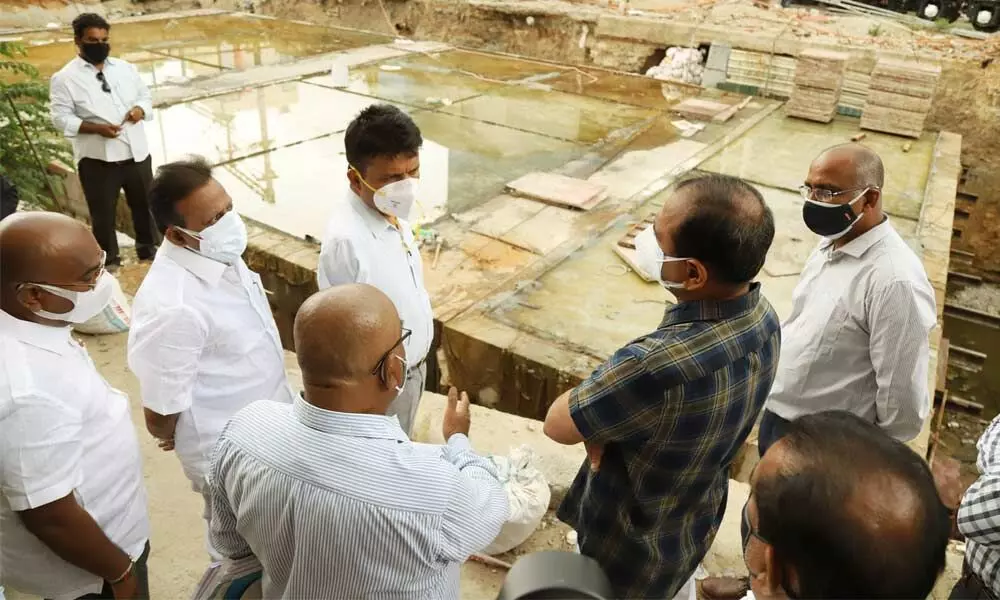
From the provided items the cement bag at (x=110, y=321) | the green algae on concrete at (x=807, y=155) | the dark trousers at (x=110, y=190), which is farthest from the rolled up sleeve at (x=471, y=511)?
the green algae on concrete at (x=807, y=155)

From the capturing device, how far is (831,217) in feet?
8.69

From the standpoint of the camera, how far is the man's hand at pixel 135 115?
16.1 feet

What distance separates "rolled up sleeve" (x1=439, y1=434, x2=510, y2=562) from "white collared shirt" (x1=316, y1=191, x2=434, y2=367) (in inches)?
43.9

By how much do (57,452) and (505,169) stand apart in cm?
587

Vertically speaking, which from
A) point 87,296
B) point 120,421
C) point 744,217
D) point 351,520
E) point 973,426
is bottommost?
point 973,426

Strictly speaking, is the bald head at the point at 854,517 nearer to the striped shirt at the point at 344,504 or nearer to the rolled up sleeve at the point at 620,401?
the rolled up sleeve at the point at 620,401

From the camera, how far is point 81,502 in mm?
1814

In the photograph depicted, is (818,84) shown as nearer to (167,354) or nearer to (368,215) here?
(368,215)

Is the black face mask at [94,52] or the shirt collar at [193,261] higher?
the black face mask at [94,52]

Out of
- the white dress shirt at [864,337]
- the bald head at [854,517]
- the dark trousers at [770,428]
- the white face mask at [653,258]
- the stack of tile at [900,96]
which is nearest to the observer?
the bald head at [854,517]

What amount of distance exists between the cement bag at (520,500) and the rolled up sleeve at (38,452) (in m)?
1.43

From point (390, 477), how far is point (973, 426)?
7.43 metres

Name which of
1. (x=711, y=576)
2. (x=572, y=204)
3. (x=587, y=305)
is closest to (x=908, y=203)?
(x=572, y=204)

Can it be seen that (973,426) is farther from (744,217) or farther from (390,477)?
(390,477)
